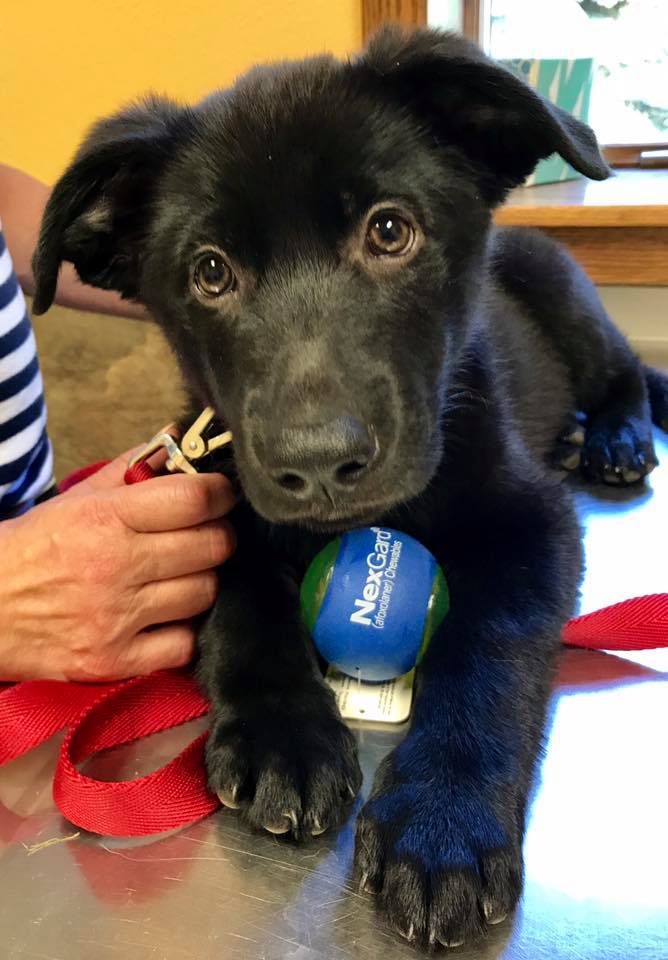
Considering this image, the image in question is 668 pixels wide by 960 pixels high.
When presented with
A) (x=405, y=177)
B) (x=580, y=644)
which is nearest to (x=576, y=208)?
(x=405, y=177)

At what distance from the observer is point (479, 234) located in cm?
114

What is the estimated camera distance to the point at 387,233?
101 centimetres

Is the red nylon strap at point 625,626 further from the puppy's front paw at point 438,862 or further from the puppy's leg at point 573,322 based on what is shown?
the puppy's leg at point 573,322

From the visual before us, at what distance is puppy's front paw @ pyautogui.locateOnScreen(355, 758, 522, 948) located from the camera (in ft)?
2.31

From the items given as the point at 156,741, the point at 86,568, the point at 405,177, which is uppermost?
the point at 405,177

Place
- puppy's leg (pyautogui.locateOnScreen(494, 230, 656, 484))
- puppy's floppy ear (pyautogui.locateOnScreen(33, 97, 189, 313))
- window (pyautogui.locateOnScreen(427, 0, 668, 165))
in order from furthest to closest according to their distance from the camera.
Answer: window (pyautogui.locateOnScreen(427, 0, 668, 165)) → puppy's leg (pyautogui.locateOnScreen(494, 230, 656, 484)) → puppy's floppy ear (pyautogui.locateOnScreen(33, 97, 189, 313))

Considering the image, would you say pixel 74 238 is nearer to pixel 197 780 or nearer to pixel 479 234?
pixel 479 234

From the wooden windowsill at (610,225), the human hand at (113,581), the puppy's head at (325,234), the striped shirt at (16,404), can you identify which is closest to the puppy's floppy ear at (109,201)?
the puppy's head at (325,234)

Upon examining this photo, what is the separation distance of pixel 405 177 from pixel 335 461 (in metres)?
0.39

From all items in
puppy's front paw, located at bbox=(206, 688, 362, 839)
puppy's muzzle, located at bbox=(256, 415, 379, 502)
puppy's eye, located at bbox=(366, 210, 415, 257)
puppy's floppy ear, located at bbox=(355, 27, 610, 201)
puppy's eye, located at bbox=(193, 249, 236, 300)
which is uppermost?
puppy's floppy ear, located at bbox=(355, 27, 610, 201)

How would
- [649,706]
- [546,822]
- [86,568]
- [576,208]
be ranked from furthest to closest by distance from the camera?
[576,208]
[86,568]
[649,706]
[546,822]

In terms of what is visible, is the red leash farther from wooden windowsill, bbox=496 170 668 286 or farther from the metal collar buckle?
wooden windowsill, bbox=496 170 668 286

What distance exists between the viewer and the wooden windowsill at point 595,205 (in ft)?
6.75

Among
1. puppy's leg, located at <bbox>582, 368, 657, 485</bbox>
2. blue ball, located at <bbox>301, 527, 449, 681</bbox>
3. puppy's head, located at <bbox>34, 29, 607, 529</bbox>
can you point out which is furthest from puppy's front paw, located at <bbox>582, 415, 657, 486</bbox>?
blue ball, located at <bbox>301, 527, 449, 681</bbox>
